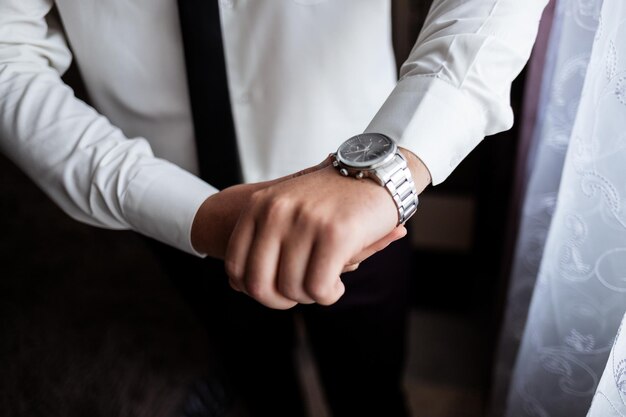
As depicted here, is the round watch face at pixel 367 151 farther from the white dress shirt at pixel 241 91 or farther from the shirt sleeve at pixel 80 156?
the shirt sleeve at pixel 80 156

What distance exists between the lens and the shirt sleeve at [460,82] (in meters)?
0.62

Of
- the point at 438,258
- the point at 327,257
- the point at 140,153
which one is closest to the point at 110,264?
the point at 140,153

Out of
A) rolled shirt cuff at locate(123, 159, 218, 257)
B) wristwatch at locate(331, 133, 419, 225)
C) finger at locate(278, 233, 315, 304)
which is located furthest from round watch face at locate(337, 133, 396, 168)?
rolled shirt cuff at locate(123, 159, 218, 257)

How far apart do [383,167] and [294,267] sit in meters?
0.14

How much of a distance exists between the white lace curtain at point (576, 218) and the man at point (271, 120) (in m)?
0.10

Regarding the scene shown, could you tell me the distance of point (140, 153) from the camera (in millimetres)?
743

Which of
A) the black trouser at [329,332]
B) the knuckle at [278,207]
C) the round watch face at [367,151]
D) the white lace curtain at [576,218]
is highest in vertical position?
the round watch face at [367,151]

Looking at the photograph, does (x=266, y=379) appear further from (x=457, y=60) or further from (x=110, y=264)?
(x=457, y=60)

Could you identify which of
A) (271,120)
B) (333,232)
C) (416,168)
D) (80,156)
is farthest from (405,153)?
(80,156)

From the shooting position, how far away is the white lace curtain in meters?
0.62

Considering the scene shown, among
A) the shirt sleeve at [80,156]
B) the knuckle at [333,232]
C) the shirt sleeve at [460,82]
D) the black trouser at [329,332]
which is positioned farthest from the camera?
the black trouser at [329,332]

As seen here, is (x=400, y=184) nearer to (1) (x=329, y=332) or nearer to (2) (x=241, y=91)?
(2) (x=241, y=91)

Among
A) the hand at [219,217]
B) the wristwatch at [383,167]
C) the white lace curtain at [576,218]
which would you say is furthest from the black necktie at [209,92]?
the white lace curtain at [576,218]

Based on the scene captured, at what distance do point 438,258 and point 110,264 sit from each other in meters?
0.96
